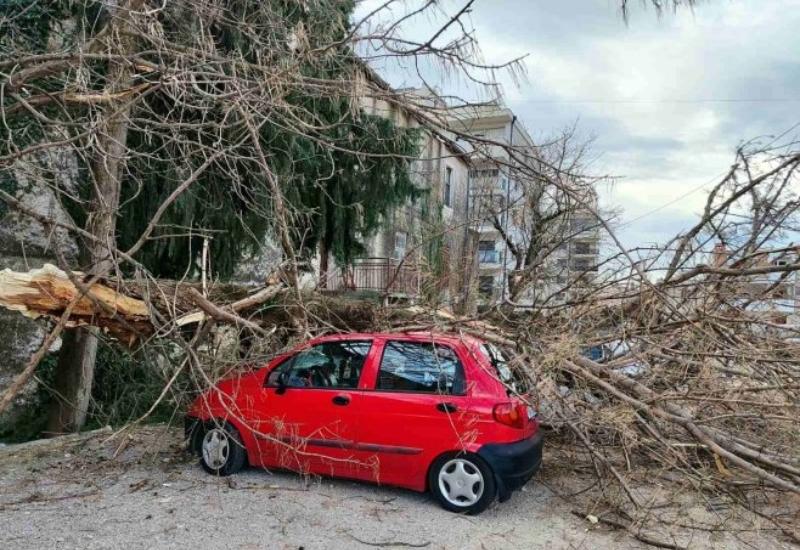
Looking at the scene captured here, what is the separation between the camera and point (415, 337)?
5422 mm

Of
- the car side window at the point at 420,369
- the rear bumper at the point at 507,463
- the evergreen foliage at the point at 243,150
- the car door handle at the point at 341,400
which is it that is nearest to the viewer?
the rear bumper at the point at 507,463

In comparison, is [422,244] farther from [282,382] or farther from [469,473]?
[469,473]

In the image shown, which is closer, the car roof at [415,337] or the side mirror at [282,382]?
the car roof at [415,337]

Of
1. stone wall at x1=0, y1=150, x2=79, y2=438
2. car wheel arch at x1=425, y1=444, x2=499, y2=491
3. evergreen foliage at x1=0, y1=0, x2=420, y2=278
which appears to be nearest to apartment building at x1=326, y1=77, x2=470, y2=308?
evergreen foliage at x1=0, y1=0, x2=420, y2=278

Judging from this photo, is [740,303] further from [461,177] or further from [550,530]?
[461,177]

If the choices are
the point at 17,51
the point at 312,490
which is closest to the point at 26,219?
the point at 17,51

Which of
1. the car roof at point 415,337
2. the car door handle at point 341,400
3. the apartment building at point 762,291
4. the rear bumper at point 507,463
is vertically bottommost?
the rear bumper at point 507,463

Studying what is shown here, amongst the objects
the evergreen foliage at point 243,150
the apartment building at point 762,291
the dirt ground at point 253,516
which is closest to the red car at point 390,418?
the dirt ground at point 253,516

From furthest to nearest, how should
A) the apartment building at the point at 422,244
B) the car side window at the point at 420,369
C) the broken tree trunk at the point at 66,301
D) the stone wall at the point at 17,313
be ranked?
the stone wall at the point at 17,313 → the apartment building at the point at 422,244 → the broken tree trunk at the point at 66,301 → the car side window at the point at 420,369

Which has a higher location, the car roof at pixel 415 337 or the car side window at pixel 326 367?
the car roof at pixel 415 337

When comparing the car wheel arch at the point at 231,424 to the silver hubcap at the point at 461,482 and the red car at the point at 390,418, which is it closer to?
the red car at the point at 390,418

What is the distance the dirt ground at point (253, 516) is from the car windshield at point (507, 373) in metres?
1.05

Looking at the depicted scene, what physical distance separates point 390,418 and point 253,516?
137cm

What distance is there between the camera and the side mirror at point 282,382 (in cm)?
572
